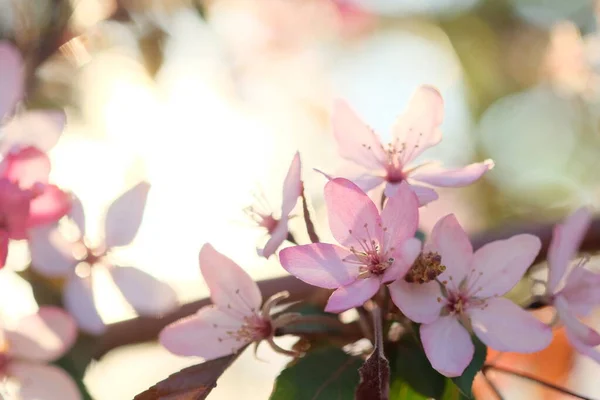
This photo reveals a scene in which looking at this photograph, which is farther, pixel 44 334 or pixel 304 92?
pixel 304 92

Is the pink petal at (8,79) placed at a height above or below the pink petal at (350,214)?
above

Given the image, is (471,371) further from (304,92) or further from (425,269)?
(304,92)

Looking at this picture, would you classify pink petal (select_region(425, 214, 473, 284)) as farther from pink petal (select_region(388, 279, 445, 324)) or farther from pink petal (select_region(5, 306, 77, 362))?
pink petal (select_region(5, 306, 77, 362))

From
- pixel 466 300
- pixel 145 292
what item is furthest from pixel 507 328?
pixel 145 292

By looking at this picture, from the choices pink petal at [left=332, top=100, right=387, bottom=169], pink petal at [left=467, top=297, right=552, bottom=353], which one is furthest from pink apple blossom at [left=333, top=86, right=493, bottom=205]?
pink petal at [left=467, top=297, right=552, bottom=353]

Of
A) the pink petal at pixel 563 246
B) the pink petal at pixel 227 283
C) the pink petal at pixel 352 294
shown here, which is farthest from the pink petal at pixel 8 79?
the pink petal at pixel 563 246

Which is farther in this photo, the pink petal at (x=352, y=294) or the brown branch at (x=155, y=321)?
the brown branch at (x=155, y=321)

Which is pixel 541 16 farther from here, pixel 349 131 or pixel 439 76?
pixel 349 131

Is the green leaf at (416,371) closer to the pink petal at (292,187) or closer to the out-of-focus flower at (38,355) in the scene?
Result: the pink petal at (292,187)
